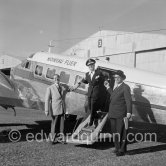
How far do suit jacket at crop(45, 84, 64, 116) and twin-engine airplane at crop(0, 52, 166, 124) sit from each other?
40.6 inches

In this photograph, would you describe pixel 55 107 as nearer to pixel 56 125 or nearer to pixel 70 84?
pixel 56 125

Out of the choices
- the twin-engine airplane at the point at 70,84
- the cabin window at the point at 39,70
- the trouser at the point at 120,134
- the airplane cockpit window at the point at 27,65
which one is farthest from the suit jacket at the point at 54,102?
the airplane cockpit window at the point at 27,65

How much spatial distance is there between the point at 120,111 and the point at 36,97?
11.9 feet

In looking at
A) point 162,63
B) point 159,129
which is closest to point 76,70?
point 159,129

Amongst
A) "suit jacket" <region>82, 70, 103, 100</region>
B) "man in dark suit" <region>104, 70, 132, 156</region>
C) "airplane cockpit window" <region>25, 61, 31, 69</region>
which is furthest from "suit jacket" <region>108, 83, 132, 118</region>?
"airplane cockpit window" <region>25, 61, 31, 69</region>

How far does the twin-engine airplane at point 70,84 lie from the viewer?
791cm

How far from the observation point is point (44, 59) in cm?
1022

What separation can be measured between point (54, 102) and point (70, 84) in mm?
1434

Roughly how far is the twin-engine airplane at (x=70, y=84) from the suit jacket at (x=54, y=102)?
1.03 m

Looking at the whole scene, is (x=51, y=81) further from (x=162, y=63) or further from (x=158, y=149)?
(x=162, y=63)

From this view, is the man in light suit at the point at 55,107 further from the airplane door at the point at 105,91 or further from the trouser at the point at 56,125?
the airplane door at the point at 105,91

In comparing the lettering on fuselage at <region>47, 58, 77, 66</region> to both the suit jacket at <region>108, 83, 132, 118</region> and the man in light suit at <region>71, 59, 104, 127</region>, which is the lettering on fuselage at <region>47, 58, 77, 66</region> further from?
the suit jacket at <region>108, 83, 132, 118</region>

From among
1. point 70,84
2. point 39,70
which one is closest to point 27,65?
point 39,70

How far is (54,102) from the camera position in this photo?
8.02 meters
